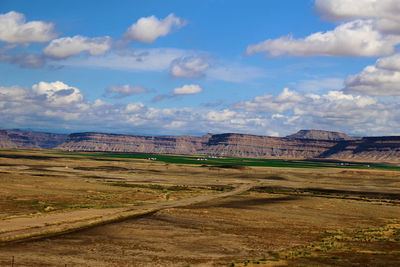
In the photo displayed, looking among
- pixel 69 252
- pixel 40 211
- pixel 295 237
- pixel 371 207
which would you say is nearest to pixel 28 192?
pixel 40 211

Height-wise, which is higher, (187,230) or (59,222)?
(59,222)

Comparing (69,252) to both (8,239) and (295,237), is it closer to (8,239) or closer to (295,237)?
(8,239)

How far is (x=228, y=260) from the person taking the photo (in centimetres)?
3422

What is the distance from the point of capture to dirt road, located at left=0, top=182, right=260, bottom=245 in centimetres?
4122

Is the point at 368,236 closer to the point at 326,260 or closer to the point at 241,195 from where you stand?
the point at 326,260

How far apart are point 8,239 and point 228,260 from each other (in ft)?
67.4

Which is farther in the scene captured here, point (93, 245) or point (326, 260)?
point (93, 245)

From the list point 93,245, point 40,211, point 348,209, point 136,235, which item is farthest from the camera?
point 348,209

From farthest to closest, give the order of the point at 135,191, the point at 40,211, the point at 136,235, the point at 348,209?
the point at 135,191 → the point at 348,209 → the point at 40,211 → the point at 136,235

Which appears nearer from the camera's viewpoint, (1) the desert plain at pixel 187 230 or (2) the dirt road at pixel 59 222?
(1) the desert plain at pixel 187 230

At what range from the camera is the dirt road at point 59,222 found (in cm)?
4122

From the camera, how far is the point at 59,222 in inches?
1890

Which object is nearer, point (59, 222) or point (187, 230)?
point (187, 230)

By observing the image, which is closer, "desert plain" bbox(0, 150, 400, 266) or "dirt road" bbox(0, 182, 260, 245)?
"desert plain" bbox(0, 150, 400, 266)
